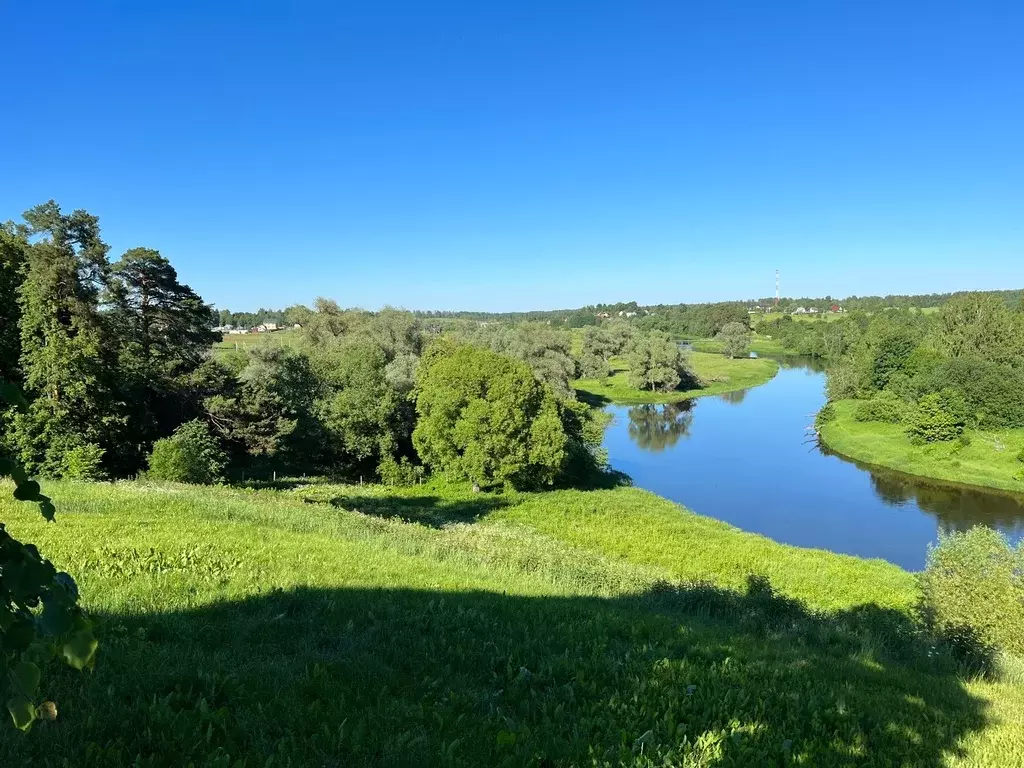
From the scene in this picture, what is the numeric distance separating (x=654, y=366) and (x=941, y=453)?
36371 mm

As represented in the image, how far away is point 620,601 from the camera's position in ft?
30.4

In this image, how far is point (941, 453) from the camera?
45625 millimetres

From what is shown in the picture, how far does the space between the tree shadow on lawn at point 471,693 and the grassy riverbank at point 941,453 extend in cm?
4330

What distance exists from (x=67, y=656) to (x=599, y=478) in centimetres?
3839

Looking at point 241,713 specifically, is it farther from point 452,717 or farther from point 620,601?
point 620,601

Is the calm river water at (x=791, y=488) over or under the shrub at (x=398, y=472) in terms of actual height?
under

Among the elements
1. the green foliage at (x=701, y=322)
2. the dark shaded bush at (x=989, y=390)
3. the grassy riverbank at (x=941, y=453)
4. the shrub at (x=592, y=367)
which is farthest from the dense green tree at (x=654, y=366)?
the green foliage at (x=701, y=322)

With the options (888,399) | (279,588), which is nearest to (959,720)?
(279,588)

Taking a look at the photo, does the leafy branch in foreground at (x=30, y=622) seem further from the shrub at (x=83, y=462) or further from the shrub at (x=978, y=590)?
the shrub at (x=83, y=462)

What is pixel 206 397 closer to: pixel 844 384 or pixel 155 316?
pixel 155 316

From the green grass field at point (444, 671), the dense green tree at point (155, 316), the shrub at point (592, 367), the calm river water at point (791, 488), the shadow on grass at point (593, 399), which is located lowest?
the calm river water at point (791, 488)

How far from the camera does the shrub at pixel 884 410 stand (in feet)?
181

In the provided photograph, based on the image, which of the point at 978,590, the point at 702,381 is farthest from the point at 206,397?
the point at 702,381

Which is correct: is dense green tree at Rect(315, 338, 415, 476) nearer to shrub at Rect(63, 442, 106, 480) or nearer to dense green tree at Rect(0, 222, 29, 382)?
shrub at Rect(63, 442, 106, 480)
